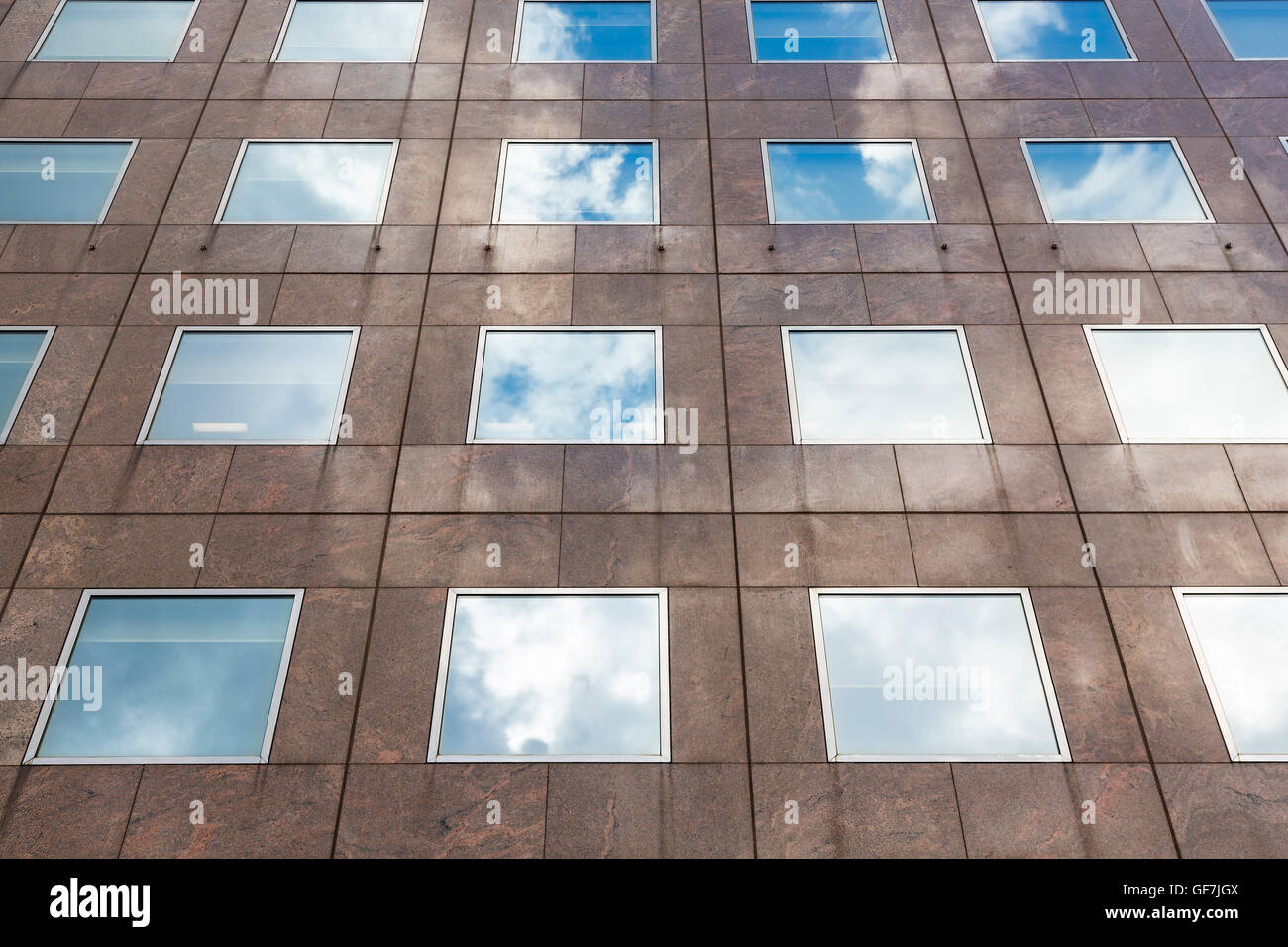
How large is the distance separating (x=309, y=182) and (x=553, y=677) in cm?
955

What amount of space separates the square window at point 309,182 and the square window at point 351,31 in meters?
2.45

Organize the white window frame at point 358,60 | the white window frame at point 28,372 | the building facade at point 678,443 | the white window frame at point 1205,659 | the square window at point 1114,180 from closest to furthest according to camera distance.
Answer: the building facade at point 678,443 < the white window frame at point 1205,659 < the white window frame at point 28,372 < the square window at point 1114,180 < the white window frame at point 358,60

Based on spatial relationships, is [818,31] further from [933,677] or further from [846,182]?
[933,677]

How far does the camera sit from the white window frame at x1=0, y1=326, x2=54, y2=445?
13.0 meters

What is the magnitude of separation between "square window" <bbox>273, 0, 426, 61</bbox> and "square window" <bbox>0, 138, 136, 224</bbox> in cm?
362

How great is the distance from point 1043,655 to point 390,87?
557 inches

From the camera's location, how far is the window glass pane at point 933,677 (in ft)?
35.8

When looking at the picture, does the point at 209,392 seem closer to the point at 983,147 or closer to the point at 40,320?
the point at 40,320

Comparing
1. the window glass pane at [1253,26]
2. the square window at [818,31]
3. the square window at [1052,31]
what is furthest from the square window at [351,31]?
the window glass pane at [1253,26]

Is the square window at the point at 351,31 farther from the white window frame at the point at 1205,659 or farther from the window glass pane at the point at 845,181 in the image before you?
the white window frame at the point at 1205,659

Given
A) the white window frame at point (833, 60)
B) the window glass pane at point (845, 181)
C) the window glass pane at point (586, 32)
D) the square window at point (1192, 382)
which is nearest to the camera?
the square window at point (1192, 382)

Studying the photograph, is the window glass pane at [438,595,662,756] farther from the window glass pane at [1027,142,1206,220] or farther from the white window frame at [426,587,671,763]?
the window glass pane at [1027,142,1206,220]

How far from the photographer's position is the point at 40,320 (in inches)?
549
